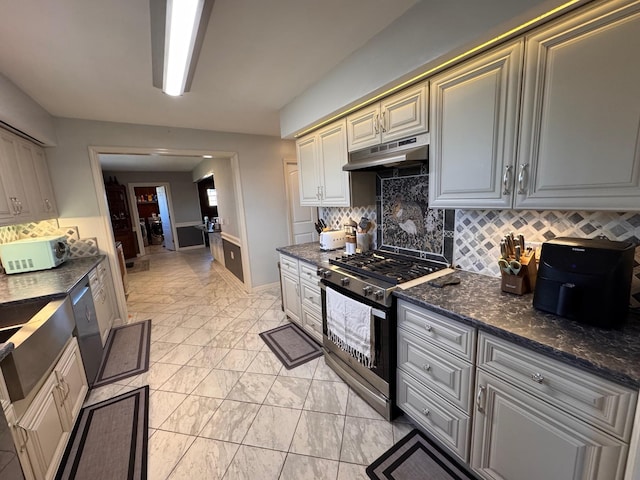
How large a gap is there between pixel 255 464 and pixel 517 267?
1832 mm

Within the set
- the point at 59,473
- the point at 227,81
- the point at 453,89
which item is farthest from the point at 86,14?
the point at 59,473

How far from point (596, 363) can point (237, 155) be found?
3.91 m

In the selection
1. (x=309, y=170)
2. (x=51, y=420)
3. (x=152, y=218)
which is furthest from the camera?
(x=152, y=218)

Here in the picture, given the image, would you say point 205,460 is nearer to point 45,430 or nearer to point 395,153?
point 45,430

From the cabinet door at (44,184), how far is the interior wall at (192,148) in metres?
0.06

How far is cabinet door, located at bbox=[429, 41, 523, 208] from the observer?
128cm

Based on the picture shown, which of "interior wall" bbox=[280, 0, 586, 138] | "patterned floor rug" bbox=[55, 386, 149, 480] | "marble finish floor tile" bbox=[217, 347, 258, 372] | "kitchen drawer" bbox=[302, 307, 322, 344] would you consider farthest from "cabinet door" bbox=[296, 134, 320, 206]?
"patterned floor rug" bbox=[55, 386, 149, 480]

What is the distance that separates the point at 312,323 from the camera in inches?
103

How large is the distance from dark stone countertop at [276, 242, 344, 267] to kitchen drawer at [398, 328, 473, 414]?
92 centimetres

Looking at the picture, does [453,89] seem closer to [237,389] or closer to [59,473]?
[237,389]

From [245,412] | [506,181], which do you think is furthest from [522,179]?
[245,412]

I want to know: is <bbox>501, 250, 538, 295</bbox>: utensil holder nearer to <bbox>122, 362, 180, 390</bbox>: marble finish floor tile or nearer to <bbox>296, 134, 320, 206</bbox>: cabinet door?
<bbox>296, 134, 320, 206</bbox>: cabinet door

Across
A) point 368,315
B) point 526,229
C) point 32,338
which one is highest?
point 526,229

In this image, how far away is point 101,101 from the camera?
7.98 feet
